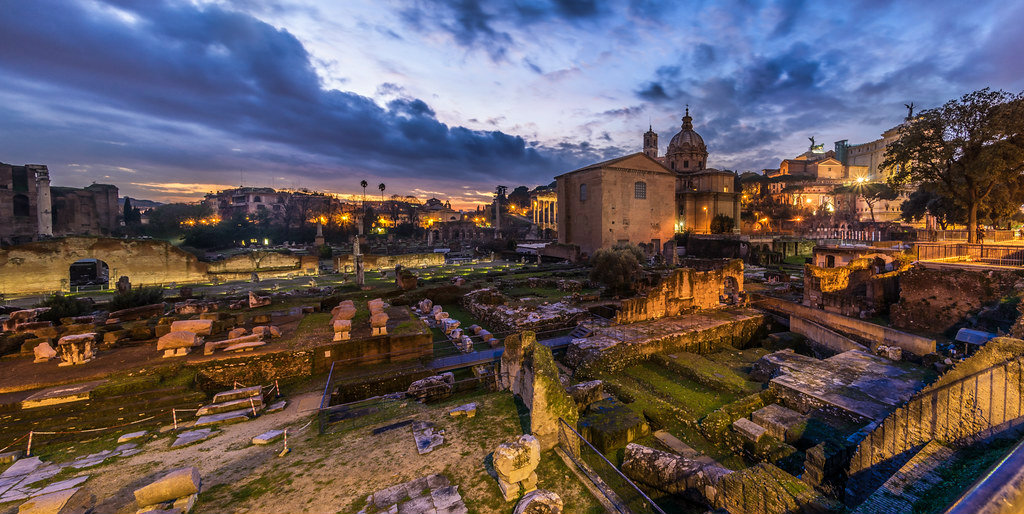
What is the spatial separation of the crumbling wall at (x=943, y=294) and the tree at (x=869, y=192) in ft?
154

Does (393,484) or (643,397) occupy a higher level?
(393,484)

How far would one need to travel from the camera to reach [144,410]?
21.7 feet

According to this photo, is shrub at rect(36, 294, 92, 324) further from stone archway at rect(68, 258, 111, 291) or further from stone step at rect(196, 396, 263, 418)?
stone archway at rect(68, 258, 111, 291)

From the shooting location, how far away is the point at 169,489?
373cm

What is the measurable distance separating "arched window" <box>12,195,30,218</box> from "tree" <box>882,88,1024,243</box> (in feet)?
221

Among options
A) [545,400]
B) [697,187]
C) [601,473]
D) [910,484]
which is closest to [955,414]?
[910,484]

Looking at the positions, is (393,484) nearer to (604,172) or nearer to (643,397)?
(643,397)

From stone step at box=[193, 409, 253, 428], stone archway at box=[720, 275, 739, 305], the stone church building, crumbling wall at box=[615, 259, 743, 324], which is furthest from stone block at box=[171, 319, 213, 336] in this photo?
the stone church building

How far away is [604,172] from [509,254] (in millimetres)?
12988

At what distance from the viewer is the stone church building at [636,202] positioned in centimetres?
3891

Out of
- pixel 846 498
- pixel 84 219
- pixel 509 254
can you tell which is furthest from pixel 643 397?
pixel 84 219

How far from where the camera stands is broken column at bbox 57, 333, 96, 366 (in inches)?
293

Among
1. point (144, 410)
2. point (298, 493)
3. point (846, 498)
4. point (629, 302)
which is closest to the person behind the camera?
point (298, 493)

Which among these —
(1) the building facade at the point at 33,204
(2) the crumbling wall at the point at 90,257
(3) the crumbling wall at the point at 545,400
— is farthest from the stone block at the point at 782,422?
(1) the building facade at the point at 33,204
